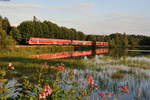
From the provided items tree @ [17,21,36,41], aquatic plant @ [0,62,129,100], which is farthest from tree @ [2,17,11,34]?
aquatic plant @ [0,62,129,100]

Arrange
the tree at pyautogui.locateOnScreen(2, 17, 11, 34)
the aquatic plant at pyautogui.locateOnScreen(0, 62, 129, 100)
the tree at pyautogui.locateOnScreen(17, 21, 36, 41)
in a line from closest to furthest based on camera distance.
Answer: the aquatic plant at pyautogui.locateOnScreen(0, 62, 129, 100), the tree at pyautogui.locateOnScreen(17, 21, 36, 41), the tree at pyautogui.locateOnScreen(2, 17, 11, 34)

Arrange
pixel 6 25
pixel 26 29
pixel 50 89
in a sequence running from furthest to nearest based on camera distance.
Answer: pixel 6 25 < pixel 26 29 < pixel 50 89

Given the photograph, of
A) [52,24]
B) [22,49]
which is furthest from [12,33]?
[52,24]

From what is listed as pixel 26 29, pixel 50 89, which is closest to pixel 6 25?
pixel 26 29

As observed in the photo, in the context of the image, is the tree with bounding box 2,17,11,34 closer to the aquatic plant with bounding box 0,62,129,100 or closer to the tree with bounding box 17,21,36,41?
the tree with bounding box 17,21,36,41

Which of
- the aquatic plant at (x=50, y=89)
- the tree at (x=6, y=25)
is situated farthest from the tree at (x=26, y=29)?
the aquatic plant at (x=50, y=89)

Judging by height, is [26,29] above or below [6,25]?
below

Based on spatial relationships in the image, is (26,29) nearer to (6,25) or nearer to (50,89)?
(6,25)

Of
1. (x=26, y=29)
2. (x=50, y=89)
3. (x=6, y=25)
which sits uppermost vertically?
(x=6, y=25)

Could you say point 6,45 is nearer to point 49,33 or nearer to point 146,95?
point 146,95

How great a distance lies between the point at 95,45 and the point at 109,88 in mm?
83161

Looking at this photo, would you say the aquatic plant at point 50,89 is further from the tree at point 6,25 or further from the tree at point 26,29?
the tree at point 6,25

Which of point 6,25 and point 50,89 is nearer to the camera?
point 50,89

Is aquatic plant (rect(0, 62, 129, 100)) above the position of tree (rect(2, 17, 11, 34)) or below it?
below
